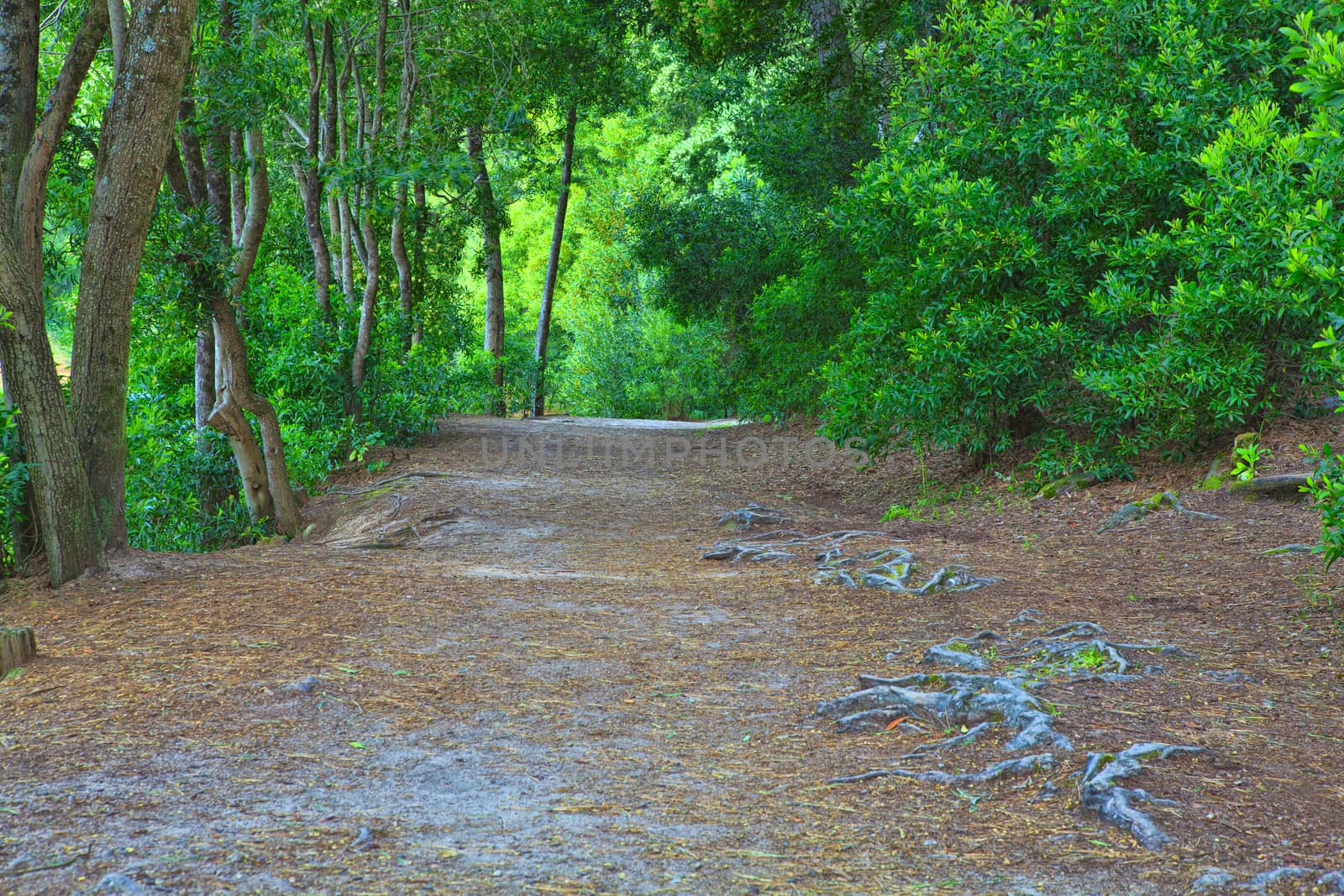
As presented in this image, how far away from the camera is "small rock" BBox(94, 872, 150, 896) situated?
261cm

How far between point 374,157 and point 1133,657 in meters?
8.41

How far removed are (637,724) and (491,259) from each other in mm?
18886

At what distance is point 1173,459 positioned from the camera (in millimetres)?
9188

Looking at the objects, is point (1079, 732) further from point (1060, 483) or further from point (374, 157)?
point (374, 157)

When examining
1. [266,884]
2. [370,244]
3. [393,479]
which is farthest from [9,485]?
[370,244]

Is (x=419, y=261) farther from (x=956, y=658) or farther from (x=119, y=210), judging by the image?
(x=956, y=658)

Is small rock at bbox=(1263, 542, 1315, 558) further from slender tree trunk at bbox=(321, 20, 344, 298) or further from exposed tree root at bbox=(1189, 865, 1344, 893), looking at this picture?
slender tree trunk at bbox=(321, 20, 344, 298)

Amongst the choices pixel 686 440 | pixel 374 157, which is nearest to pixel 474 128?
pixel 686 440

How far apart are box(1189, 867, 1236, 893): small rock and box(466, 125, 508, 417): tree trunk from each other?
1643 centimetres

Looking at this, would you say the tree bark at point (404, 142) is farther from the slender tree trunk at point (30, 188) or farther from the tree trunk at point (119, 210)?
the slender tree trunk at point (30, 188)

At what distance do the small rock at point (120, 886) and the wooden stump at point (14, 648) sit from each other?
2.66m

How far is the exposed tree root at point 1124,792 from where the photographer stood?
9.96 feet

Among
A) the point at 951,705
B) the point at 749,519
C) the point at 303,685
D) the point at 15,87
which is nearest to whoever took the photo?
the point at 951,705

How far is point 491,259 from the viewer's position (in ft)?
72.7
